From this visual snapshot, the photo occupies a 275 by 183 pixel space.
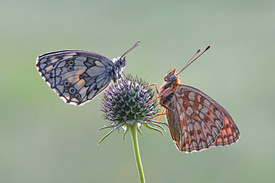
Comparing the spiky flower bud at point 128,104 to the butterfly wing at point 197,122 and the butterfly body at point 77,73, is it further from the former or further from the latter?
the butterfly wing at point 197,122

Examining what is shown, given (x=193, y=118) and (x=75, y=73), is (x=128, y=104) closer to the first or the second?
(x=75, y=73)

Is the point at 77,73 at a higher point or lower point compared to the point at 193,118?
higher

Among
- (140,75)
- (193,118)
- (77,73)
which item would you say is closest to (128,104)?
(77,73)

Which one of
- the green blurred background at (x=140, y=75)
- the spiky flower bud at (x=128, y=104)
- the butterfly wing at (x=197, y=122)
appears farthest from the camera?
the green blurred background at (x=140, y=75)

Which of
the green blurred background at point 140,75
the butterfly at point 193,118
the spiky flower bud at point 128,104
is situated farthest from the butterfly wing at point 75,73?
the green blurred background at point 140,75

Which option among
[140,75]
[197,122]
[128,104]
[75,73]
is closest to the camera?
[128,104]
